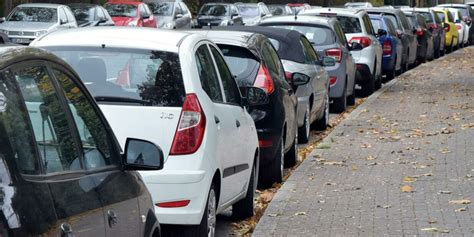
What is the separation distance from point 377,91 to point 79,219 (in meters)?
21.1

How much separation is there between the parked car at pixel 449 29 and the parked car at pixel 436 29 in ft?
7.20

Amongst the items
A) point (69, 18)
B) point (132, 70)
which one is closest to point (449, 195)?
point (132, 70)

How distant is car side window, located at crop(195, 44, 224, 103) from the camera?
27.8ft

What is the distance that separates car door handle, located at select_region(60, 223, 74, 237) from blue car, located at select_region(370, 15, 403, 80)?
919 inches

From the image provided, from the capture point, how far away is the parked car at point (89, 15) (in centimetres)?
3497

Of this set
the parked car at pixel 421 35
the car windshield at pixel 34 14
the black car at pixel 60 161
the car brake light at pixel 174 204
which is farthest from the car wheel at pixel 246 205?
the parked car at pixel 421 35

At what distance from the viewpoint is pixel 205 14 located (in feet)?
168

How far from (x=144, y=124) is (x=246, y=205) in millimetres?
2284

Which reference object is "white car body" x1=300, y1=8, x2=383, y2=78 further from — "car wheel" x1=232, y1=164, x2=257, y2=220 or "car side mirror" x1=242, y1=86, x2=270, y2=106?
"car wheel" x1=232, y1=164, x2=257, y2=220

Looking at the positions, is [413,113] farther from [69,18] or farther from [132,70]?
[69,18]

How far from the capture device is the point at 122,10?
41.0 m

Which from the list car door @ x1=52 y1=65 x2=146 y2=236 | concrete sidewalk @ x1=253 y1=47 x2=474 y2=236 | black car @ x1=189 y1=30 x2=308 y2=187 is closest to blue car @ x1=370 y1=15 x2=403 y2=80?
concrete sidewalk @ x1=253 y1=47 x2=474 y2=236

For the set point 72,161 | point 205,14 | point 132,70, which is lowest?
point 205,14

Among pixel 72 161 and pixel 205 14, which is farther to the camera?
pixel 205 14
